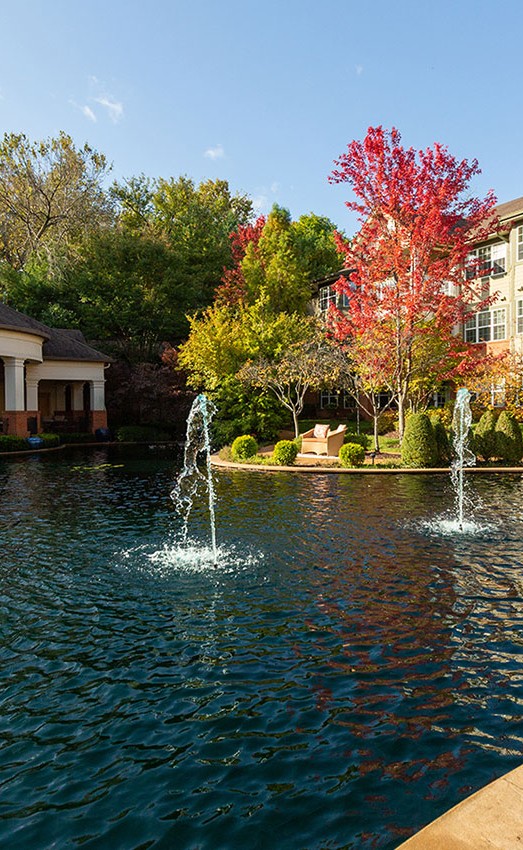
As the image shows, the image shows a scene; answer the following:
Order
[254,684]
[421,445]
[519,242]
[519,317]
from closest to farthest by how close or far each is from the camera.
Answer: [254,684]
[421,445]
[519,242]
[519,317]

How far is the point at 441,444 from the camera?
22.0 metres

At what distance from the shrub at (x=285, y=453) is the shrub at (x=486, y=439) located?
7.05 m

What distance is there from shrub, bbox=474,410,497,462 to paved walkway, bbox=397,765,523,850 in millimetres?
20554

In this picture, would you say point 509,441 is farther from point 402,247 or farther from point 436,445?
point 402,247

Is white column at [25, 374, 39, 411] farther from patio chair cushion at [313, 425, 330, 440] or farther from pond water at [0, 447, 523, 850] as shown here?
pond water at [0, 447, 523, 850]

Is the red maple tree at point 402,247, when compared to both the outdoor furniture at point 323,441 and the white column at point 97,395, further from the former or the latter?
the white column at point 97,395

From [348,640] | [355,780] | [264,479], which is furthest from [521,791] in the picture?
[264,479]

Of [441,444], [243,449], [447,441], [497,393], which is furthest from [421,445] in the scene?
[243,449]

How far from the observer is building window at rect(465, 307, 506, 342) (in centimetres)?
3170

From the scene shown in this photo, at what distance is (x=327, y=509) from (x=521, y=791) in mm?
10604

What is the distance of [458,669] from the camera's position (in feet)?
18.9

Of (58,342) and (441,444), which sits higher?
(58,342)

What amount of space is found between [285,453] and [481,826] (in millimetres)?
19707

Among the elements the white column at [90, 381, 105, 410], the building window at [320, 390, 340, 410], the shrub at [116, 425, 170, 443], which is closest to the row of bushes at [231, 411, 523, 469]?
the shrub at [116, 425, 170, 443]
